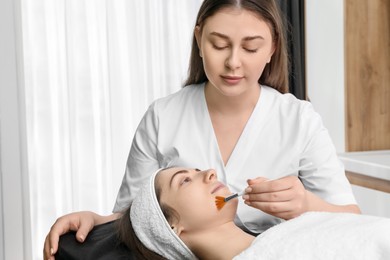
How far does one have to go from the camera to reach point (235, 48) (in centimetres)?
192

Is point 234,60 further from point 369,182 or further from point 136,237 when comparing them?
point 369,182

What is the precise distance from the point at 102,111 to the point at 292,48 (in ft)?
3.33

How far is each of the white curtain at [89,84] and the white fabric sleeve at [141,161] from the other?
153 centimetres

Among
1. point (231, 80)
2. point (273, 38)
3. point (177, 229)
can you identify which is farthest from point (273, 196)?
point (273, 38)

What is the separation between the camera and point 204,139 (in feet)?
6.97

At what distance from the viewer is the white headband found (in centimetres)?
179

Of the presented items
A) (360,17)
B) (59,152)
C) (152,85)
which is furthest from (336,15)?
(59,152)

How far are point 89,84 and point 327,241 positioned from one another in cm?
229

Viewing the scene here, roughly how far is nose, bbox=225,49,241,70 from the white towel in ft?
1.48

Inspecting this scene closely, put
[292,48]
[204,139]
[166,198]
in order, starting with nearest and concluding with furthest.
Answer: [166,198]
[204,139]
[292,48]

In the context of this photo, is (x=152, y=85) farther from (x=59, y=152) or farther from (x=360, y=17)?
(x=360, y=17)

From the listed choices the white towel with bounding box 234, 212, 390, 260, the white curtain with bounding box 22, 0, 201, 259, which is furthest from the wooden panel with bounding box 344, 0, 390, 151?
the white towel with bounding box 234, 212, 390, 260

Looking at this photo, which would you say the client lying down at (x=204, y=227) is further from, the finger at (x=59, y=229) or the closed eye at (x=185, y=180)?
the finger at (x=59, y=229)

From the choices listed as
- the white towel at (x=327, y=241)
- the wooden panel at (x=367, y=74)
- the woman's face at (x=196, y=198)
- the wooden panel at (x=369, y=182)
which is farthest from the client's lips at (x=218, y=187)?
the wooden panel at (x=367, y=74)
